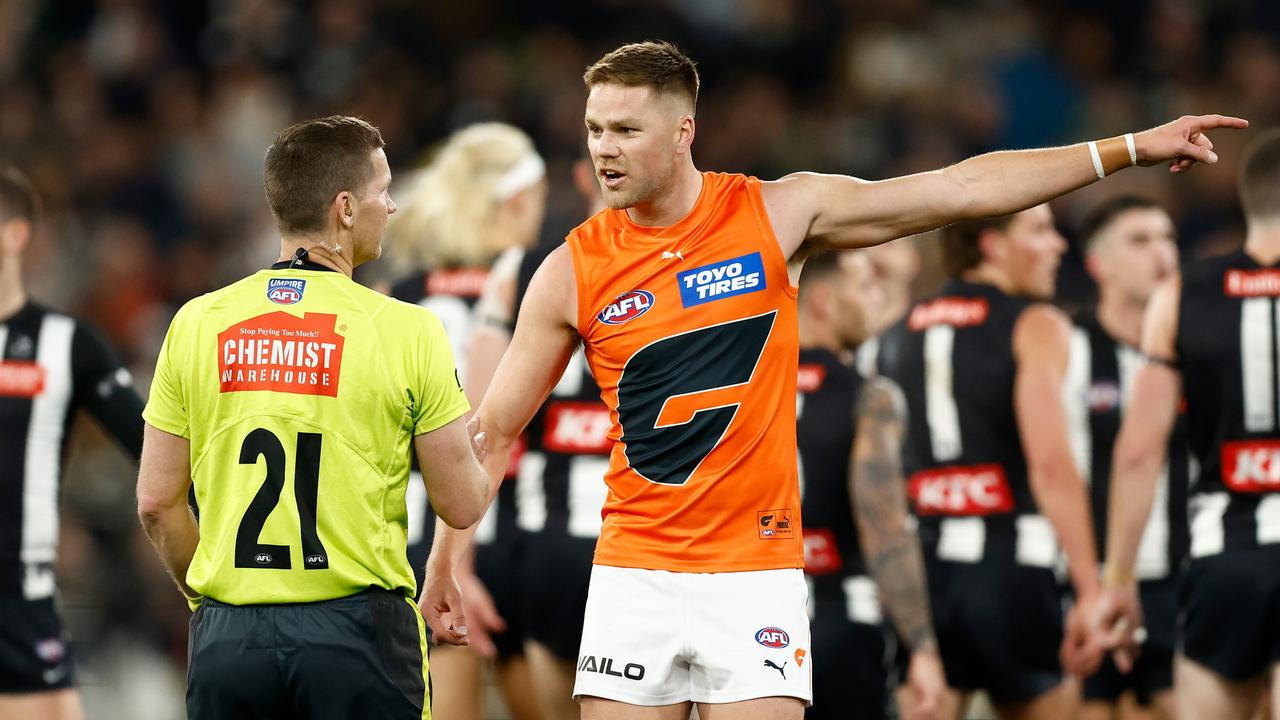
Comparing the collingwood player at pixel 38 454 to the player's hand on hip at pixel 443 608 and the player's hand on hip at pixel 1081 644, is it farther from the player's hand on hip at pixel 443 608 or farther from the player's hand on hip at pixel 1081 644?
the player's hand on hip at pixel 1081 644

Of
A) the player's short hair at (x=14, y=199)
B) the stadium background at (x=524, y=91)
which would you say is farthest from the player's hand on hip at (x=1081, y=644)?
the stadium background at (x=524, y=91)

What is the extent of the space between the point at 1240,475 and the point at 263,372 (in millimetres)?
4051

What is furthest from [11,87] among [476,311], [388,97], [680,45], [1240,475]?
[1240,475]

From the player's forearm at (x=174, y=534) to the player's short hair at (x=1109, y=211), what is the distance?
6.20 meters

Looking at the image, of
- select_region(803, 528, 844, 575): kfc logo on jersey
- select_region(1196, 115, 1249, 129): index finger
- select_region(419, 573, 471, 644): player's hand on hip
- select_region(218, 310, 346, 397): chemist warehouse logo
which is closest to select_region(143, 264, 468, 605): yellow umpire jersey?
select_region(218, 310, 346, 397): chemist warehouse logo

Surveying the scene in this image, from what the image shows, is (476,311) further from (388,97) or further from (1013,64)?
(1013,64)

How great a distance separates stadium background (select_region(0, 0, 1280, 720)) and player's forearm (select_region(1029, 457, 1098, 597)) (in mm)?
6488

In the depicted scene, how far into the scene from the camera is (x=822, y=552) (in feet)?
24.2

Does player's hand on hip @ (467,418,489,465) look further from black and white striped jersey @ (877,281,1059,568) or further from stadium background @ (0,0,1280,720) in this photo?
stadium background @ (0,0,1280,720)

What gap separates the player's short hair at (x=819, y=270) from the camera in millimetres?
7496

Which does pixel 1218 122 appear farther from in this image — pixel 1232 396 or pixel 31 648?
pixel 31 648

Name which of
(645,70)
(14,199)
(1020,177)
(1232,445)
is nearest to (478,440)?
(645,70)

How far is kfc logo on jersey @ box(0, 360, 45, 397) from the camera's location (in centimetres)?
677

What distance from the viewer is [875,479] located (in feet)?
23.5
